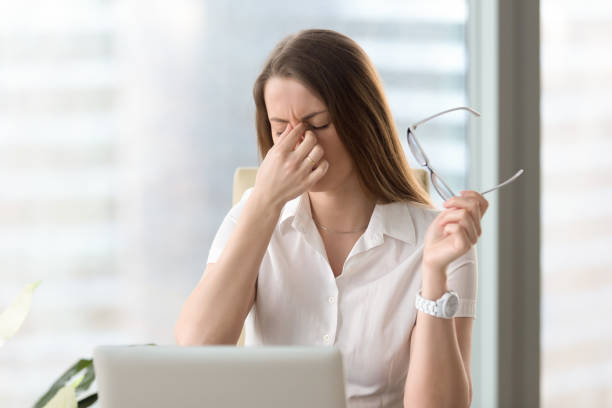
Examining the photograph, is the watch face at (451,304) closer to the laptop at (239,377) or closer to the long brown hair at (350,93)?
the long brown hair at (350,93)

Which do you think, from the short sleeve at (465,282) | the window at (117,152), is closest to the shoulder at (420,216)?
the short sleeve at (465,282)

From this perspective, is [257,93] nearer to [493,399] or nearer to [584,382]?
[493,399]

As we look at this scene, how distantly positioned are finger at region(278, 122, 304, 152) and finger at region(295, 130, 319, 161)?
2 centimetres

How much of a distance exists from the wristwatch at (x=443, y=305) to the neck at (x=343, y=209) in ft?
1.14

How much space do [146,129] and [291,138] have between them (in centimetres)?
102

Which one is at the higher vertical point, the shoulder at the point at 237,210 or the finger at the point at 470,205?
the finger at the point at 470,205

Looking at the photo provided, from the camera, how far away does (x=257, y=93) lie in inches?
52.7

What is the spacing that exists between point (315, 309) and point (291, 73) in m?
0.48

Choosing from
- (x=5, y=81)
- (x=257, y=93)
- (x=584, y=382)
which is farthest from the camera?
(x=584, y=382)

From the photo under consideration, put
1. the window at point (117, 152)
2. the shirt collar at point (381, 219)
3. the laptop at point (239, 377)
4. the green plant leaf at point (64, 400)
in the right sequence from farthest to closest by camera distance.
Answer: the window at point (117, 152), the shirt collar at point (381, 219), the green plant leaf at point (64, 400), the laptop at point (239, 377)

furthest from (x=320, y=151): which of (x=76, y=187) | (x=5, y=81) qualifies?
(x=5, y=81)

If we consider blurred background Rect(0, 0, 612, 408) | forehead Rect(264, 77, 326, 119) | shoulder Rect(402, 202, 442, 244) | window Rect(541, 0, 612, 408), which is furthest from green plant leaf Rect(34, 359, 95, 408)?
window Rect(541, 0, 612, 408)

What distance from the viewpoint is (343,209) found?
4.52 ft

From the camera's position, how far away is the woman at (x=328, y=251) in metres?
1.22
